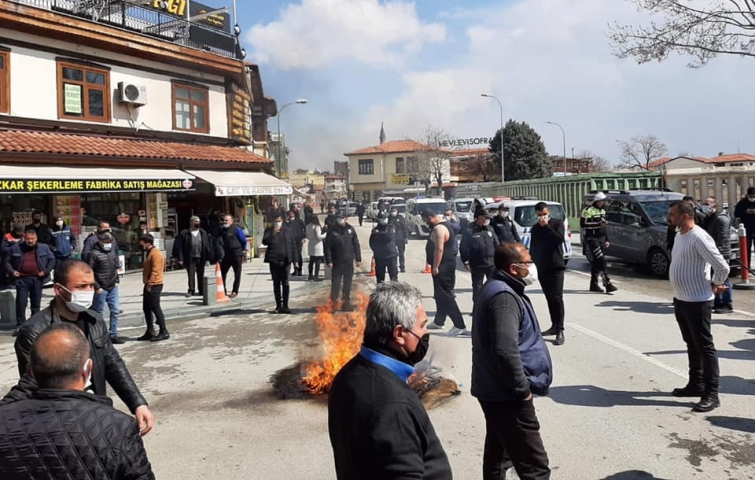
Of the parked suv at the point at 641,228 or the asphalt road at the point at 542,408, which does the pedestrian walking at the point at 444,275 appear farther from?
the parked suv at the point at 641,228

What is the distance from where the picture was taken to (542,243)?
7.69 m

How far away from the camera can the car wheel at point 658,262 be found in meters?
13.0

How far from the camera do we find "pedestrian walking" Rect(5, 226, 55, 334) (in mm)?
9250

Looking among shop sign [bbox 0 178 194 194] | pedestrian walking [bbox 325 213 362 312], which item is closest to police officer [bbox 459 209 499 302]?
pedestrian walking [bbox 325 213 362 312]

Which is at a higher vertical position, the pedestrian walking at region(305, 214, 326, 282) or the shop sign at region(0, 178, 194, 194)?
the shop sign at region(0, 178, 194, 194)

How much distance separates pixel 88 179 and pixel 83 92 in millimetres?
3383

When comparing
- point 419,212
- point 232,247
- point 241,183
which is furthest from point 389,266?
point 419,212

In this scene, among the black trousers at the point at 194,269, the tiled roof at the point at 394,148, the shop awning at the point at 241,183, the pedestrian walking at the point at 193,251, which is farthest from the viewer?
the tiled roof at the point at 394,148

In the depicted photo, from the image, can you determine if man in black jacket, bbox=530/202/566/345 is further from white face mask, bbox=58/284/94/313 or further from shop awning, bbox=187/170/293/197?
shop awning, bbox=187/170/293/197

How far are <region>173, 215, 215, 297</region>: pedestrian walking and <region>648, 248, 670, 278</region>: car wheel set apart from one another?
10.3 metres

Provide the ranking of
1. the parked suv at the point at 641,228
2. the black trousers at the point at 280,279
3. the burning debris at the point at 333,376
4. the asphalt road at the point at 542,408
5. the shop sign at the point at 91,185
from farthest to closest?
the parked suv at the point at 641,228 < the shop sign at the point at 91,185 < the black trousers at the point at 280,279 < the burning debris at the point at 333,376 < the asphalt road at the point at 542,408

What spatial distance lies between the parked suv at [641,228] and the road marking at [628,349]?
5270 millimetres

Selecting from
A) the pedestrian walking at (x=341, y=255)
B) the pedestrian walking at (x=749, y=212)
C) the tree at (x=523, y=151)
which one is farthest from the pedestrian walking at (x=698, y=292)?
the tree at (x=523, y=151)

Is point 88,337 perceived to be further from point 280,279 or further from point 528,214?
point 528,214
